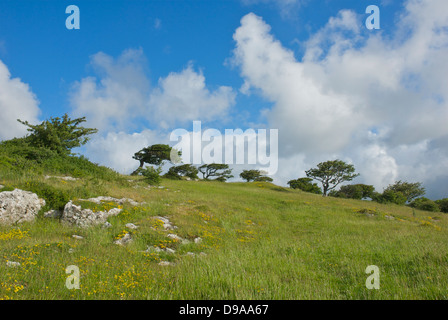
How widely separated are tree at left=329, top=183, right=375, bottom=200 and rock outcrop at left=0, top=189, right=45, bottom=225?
195ft

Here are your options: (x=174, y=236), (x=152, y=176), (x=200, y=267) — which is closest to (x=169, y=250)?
(x=174, y=236)

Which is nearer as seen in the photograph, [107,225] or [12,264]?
[12,264]

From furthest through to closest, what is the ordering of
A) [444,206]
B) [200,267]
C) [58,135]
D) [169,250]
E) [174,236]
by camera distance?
[444,206]
[58,135]
[174,236]
[169,250]
[200,267]

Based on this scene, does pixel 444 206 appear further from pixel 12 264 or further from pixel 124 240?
pixel 12 264

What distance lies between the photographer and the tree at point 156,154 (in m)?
50.8

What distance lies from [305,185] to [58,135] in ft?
202

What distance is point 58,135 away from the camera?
81.8 ft

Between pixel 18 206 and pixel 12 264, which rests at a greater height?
pixel 18 206

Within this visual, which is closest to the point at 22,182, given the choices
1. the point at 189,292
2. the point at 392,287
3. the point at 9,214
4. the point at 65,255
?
the point at 9,214

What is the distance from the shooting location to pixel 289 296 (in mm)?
4703

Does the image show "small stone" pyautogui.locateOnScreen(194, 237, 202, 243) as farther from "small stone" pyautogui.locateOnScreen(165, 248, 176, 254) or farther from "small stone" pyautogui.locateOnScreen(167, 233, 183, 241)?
"small stone" pyautogui.locateOnScreen(165, 248, 176, 254)
